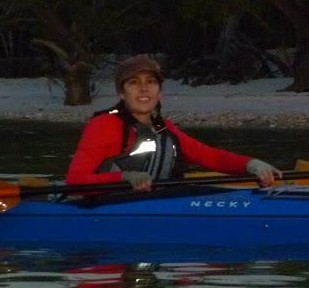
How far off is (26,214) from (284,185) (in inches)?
63.5

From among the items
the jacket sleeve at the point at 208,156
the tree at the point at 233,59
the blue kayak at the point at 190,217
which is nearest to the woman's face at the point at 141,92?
the jacket sleeve at the point at 208,156

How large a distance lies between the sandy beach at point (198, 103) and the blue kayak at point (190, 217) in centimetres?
1397

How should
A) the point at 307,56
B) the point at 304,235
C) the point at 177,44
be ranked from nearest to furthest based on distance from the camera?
the point at 304,235
the point at 307,56
the point at 177,44

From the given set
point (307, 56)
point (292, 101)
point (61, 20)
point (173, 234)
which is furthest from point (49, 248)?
point (61, 20)

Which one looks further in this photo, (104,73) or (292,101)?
(104,73)

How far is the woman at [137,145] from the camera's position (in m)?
8.31

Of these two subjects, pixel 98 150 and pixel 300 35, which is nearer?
pixel 98 150

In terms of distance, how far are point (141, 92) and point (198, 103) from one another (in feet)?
61.6

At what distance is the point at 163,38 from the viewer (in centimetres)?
3525

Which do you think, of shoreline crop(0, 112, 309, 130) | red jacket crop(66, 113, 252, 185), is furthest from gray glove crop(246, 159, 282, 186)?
shoreline crop(0, 112, 309, 130)

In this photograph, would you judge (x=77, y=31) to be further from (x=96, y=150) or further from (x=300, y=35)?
(x=96, y=150)

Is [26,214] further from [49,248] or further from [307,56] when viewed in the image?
[307,56]

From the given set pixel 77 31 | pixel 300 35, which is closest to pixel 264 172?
pixel 300 35

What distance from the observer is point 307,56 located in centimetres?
2805
